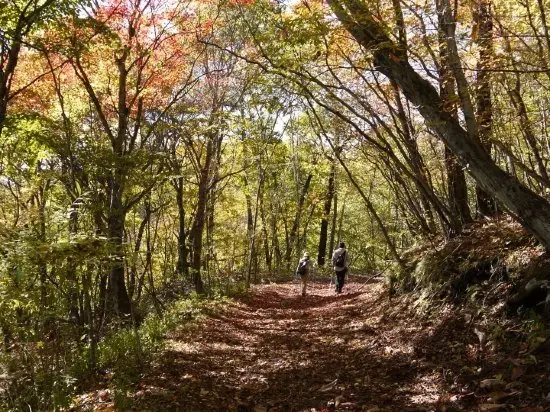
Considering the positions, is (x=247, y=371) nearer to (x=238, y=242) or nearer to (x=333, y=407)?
(x=333, y=407)

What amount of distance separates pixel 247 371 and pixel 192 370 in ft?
2.70

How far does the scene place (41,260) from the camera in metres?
5.15

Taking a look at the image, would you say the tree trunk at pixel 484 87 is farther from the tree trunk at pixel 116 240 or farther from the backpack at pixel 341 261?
the backpack at pixel 341 261

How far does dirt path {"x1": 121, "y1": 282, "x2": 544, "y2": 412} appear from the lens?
16.0ft

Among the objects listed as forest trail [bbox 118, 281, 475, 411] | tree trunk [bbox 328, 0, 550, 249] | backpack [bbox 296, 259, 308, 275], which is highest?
tree trunk [bbox 328, 0, 550, 249]

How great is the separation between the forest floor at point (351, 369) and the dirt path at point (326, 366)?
0.01 meters

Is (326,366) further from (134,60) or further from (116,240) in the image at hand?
(134,60)

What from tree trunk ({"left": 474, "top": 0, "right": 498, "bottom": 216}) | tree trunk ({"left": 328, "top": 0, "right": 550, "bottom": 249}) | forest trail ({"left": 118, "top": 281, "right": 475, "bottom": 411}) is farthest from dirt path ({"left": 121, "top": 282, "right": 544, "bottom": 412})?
tree trunk ({"left": 474, "top": 0, "right": 498, "bottom": 216})

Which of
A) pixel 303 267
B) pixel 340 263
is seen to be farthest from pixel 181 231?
pixel 340 263

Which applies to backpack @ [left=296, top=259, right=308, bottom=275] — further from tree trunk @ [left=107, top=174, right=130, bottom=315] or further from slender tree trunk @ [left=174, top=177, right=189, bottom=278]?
tree trunk @ [left=107, top=174, right=130, bottom=315]

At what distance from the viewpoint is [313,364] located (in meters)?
6.57

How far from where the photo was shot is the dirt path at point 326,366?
4.89m

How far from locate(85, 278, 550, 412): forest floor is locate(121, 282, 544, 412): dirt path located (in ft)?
0.04

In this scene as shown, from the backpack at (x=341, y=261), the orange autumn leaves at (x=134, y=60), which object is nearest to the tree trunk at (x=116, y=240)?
the orange autumn leaves at (x=134, y=60)
